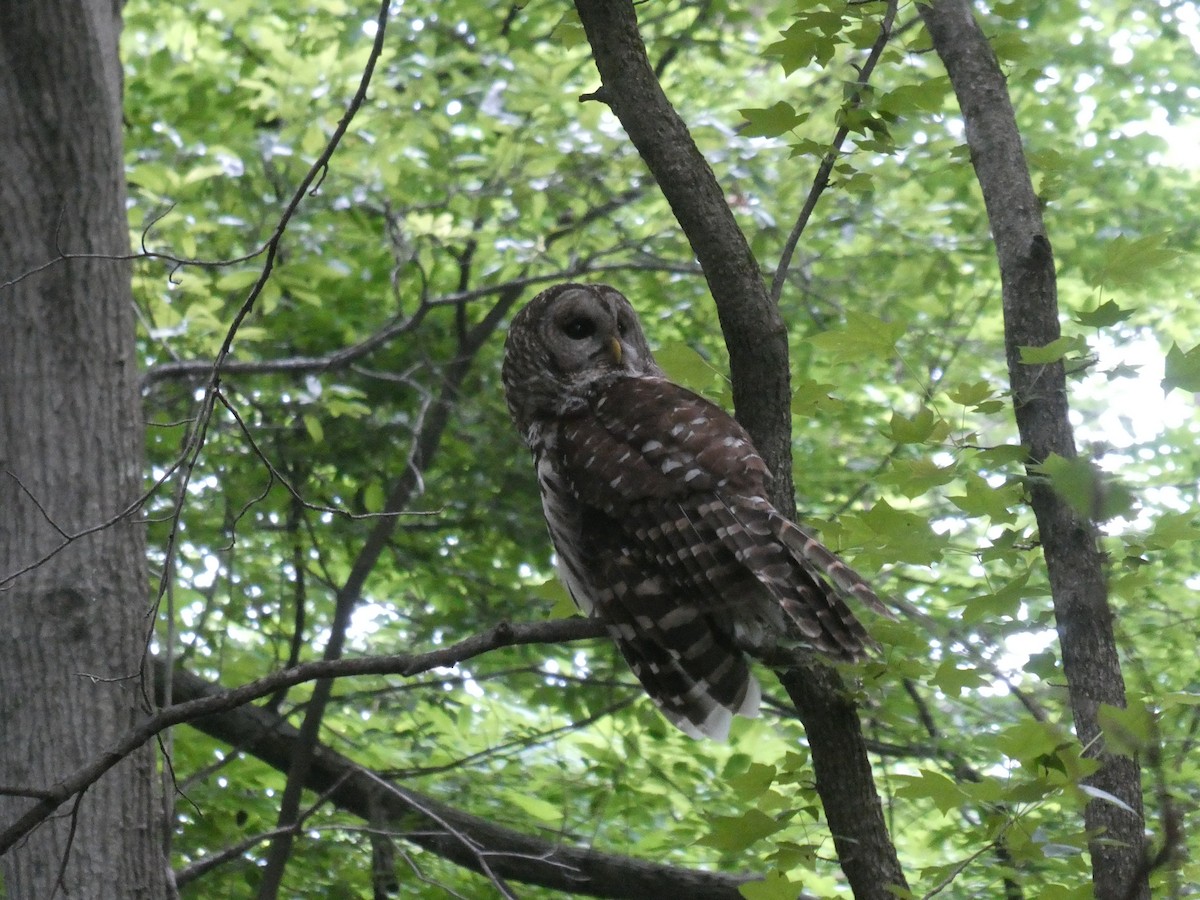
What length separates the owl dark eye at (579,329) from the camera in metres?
3.46

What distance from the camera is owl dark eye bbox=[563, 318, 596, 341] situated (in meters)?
3.46

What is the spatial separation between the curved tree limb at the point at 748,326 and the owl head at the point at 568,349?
35.4 inches

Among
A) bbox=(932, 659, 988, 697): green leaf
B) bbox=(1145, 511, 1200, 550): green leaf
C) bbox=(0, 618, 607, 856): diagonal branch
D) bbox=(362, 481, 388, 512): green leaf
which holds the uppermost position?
bbox=(362, 481, 388, 512): green leaf

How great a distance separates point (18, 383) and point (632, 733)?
2552 mm

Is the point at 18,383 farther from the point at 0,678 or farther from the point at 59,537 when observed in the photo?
the point at 0,678

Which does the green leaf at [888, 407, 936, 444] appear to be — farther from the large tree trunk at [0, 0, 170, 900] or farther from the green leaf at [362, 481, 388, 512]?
the green leaf at [362, 481, 388, 512]

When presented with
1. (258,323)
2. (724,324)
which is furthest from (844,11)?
(258,323)

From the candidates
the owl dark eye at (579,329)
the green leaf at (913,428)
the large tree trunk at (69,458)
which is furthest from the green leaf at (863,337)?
the large tree trunk at (69,458)

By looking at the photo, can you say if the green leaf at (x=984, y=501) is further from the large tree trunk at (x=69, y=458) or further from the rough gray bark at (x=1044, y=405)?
the large tree trunk at (x=69, y=458)

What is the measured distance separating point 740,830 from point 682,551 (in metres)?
0.61

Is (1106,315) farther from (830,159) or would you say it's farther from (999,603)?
(830,159)

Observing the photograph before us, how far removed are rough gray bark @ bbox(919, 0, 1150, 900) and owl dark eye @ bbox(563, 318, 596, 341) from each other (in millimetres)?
1184

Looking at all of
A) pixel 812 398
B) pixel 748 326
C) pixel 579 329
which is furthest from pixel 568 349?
pixel 748 326

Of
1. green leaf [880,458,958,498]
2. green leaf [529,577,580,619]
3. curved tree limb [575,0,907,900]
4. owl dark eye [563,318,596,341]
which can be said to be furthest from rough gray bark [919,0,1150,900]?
owl dark eye [563,318,596,341]
